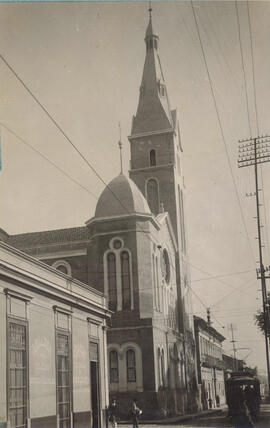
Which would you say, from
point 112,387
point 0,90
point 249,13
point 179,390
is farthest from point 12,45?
point 179,390

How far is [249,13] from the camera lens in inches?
680

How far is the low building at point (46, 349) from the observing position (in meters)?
18.6

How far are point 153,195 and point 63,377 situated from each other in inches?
1055

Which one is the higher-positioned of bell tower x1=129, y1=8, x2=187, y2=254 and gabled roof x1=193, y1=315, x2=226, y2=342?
bell tower x1=129, y1=8, x2=187, y2=254

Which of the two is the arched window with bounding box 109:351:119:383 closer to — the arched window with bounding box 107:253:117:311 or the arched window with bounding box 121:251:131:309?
the arched window with bounding box 107:253:117:311

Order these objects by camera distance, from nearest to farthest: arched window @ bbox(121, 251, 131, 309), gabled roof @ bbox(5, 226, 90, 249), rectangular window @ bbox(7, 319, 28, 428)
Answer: rectangular window @ bbox(7, 319, 28, 428)
arched window @ bbox(121, 251, 131, 309)
gabled roof @ bbox(5, 226, 90, 249)

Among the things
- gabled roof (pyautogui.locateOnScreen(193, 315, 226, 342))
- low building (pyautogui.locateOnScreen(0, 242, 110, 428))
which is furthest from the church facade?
gabled roof (pyautogui.locateOnScreen(193, 315, 226, 342))

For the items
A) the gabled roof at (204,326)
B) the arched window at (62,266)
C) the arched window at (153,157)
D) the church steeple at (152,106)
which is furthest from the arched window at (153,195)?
the gabled roof at (204,326)

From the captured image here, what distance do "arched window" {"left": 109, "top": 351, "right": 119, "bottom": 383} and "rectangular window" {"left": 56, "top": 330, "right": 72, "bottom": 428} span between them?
1258 cm

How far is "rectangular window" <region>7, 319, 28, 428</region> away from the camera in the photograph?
18.4 metres

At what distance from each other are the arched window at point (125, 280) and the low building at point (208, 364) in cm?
1980

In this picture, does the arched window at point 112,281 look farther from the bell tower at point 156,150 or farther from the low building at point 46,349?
the bell tower at point 156,150

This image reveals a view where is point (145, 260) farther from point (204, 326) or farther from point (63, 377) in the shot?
point (204, 326)

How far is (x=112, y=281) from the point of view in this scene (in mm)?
37125
